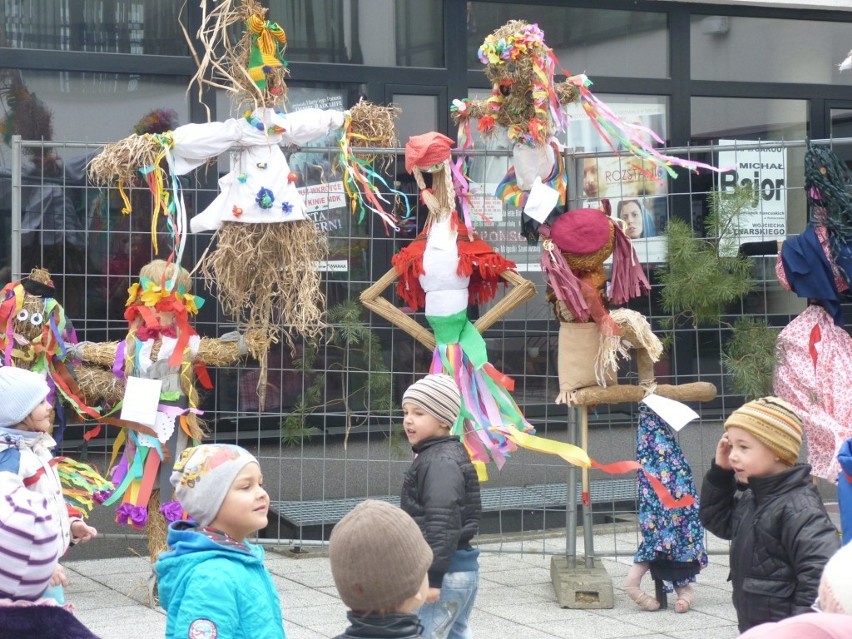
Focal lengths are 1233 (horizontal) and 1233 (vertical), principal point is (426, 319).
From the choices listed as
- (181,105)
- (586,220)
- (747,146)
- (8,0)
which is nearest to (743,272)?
(747,146)

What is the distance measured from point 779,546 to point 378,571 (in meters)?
1.50

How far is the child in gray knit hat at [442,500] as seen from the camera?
3969 mm

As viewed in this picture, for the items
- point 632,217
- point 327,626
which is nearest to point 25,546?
point 327,626

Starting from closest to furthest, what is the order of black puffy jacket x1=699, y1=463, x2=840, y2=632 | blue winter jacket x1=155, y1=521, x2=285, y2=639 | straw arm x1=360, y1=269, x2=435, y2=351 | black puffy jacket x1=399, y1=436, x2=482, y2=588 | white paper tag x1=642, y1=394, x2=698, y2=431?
1. blue winter jacket x1=155, y1=521, x2=285, y2=639
2. black puffy jacket x1=699, y1=463, x2=840, y2=632
3. black puffy jacket x1=399, y1=436, x2=482, y2=588
4. white paper tag x1=642, y1=394, x2=698, y2=431
5. straw arm x1=360, y1=269, x2=435, y2=351

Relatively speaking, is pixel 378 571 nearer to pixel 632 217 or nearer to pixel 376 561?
pixel 376 561

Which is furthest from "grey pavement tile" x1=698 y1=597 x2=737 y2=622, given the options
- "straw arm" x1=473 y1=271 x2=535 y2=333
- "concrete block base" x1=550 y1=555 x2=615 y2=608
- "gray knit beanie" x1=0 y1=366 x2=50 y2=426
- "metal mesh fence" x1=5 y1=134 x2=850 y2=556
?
"gray knit beanie" x1=0 y1=366 x2=50 y2=426

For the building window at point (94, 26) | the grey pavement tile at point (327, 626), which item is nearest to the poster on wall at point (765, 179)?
the grey pavement tile at point (327, 626)

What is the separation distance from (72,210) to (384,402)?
2311 millimetres

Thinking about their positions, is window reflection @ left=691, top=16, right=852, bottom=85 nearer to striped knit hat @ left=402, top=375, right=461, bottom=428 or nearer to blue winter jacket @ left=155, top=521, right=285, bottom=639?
striped knit hat @ left=402, top=375, right=461, bottom=428

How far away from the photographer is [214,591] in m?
2.96

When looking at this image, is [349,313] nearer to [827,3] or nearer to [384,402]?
[384,402]

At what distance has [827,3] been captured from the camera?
360 inches

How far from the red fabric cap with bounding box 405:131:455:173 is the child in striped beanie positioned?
2.28 metres

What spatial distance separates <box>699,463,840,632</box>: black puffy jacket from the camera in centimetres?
350
